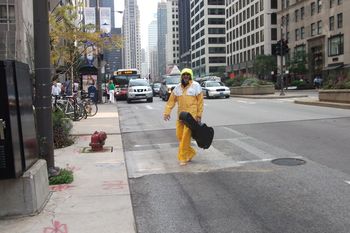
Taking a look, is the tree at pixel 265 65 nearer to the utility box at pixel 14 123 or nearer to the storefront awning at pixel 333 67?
the storefront awning at pixel 333 67

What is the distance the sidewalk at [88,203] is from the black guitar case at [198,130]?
1.41 m

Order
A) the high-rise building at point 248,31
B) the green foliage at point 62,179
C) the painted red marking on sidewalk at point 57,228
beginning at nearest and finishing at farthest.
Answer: the painted red marking on sidewalk at point 57,228 < the green foliage at point 62,179 < the high-rise building at point 248,31

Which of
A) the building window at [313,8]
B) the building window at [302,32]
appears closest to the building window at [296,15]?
the building window at [302,32]

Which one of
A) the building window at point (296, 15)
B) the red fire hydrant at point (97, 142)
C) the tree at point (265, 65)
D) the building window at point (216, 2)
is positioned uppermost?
the building window at point (216, 2)

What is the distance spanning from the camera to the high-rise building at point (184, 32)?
174m

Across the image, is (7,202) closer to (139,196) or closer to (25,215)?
(25,215)

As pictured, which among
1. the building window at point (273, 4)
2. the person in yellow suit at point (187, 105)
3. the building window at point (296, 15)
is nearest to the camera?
the person in yellow suit at point (187, 105)

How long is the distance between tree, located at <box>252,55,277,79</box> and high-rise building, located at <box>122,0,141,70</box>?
168 feet

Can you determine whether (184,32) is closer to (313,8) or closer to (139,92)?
(313,8)

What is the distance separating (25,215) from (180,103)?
415 cm

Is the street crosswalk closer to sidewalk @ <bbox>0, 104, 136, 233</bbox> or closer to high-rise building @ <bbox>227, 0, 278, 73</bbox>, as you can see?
sidewalk @ <bbox>0, 104, 136, 233</bbox>

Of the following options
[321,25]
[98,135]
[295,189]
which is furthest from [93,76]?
[321,25]

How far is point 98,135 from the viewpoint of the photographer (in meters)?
10.7

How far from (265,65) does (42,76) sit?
79.5 m
